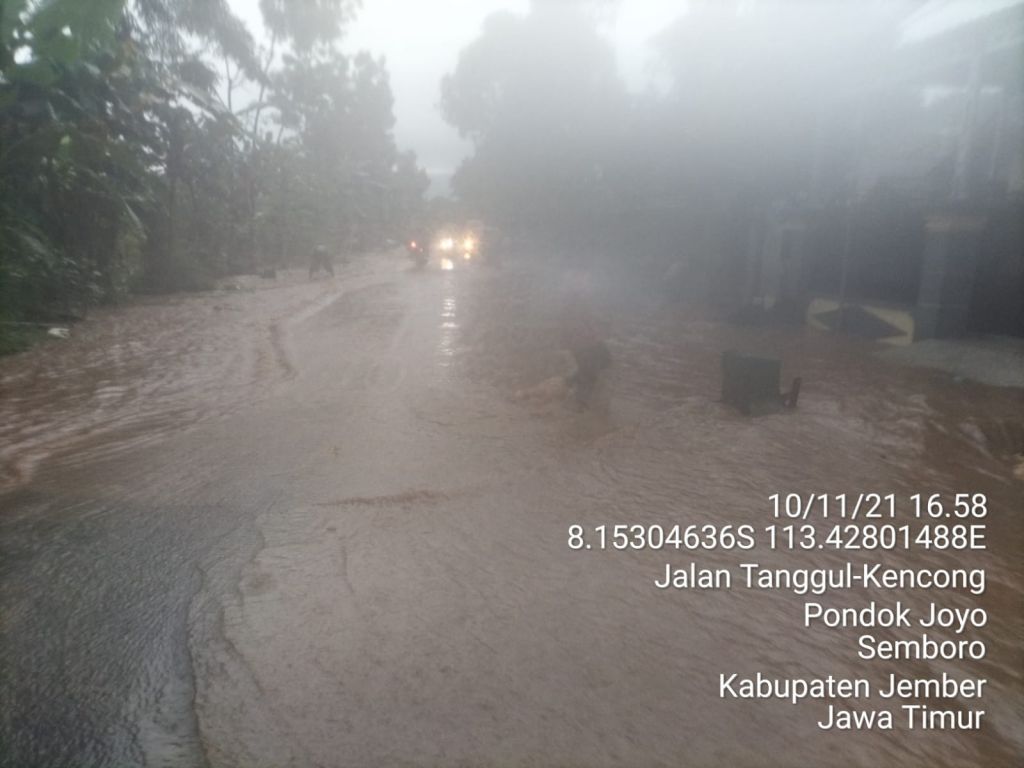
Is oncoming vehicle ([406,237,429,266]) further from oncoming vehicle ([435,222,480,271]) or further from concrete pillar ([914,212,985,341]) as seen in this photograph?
concrete pillar ([914,212,985,341])

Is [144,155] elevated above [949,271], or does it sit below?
above

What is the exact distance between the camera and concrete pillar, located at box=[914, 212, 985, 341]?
9586 millimetres

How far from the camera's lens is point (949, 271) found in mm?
9750

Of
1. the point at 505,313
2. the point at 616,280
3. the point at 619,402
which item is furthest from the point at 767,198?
the point at 619,402

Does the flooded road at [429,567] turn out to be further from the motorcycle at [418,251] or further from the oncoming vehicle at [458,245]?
the oncoming vehicle at [458,245]

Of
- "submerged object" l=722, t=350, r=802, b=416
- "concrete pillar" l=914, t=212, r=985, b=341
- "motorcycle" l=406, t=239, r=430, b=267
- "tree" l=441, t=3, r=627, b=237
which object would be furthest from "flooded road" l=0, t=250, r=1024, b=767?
"motorcycle" l=406, t=239, r=430, b=267

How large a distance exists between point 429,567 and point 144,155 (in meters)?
15.4

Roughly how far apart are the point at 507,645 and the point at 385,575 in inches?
34.5

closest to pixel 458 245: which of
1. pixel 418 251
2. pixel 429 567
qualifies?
pixel 418 251

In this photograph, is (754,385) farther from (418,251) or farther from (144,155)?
(418,251)

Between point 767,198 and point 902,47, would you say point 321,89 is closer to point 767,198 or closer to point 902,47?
point 767,198

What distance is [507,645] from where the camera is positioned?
Result: 312 centimetres

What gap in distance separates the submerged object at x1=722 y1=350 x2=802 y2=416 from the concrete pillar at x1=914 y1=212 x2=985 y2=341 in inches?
173

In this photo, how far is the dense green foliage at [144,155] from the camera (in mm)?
10047
